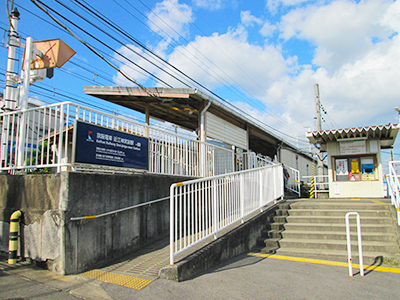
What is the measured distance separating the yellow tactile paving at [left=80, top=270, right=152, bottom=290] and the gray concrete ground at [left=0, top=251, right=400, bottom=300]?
90mm

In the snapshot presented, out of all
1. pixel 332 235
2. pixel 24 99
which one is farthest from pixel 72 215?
pixel 332 235

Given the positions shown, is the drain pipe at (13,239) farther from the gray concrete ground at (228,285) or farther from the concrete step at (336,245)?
the concrete step at (336,245)

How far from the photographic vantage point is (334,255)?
542 cm

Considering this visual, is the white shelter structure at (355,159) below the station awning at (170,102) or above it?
below

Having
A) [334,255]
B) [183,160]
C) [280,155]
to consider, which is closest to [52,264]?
[183,160]

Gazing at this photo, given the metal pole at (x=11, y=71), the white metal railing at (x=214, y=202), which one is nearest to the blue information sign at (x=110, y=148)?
the white metal railing at (x=214, y=202)

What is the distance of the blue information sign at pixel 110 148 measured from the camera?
457cm

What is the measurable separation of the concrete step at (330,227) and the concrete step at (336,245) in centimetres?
48

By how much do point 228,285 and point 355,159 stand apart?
379 inches

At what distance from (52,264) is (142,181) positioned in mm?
2101

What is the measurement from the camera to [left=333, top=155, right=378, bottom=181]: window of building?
11029 mm

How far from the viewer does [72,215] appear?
13.3 ft

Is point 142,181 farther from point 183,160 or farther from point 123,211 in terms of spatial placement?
point 183,160

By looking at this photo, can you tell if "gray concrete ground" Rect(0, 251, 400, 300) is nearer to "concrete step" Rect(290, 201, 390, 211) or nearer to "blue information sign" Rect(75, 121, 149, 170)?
"blue information sign" Rect(75, 121, 149, 170)
